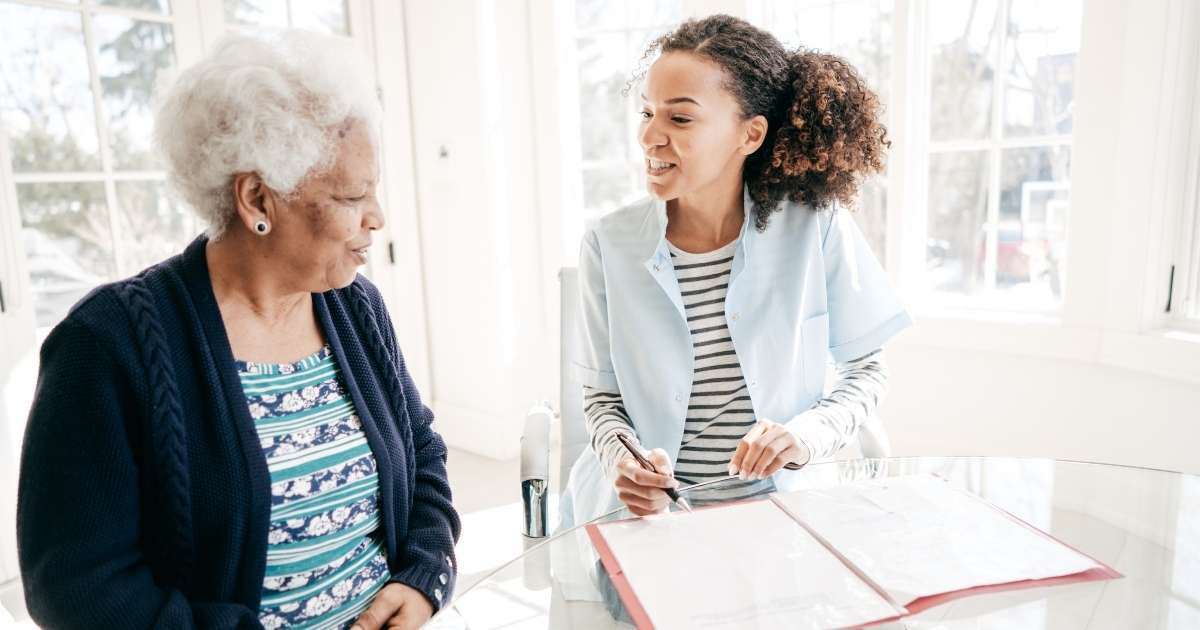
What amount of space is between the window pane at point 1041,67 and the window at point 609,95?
1.33 meters

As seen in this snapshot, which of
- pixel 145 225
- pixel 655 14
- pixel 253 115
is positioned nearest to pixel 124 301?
pixel 253 115

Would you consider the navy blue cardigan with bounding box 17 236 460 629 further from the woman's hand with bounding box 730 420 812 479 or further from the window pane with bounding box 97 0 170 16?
the window pane with bounding box 97 0 170 16

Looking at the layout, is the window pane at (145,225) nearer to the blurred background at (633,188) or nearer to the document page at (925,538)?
the blurred background at (633,188)

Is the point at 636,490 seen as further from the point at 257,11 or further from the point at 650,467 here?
the point at 257,11

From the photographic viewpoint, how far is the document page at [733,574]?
0.83 metres

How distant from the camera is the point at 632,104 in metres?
3.31

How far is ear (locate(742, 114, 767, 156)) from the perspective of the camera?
1.43 m

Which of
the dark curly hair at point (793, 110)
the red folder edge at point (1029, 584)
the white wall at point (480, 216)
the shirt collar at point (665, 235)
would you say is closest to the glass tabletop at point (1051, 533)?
the red folder edge at point (1029, 584)

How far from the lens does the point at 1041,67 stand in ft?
8.05

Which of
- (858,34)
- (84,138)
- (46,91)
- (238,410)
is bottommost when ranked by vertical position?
(238,410)

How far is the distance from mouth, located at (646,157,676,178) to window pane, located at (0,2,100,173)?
2077 mm

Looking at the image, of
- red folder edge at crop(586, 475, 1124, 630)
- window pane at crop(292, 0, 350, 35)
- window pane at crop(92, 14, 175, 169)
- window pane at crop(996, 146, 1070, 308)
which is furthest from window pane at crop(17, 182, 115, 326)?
window pane at crop(996, 146, 1070, 308)

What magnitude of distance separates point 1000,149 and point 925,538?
6.65 feet

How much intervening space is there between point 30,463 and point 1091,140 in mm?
2632
